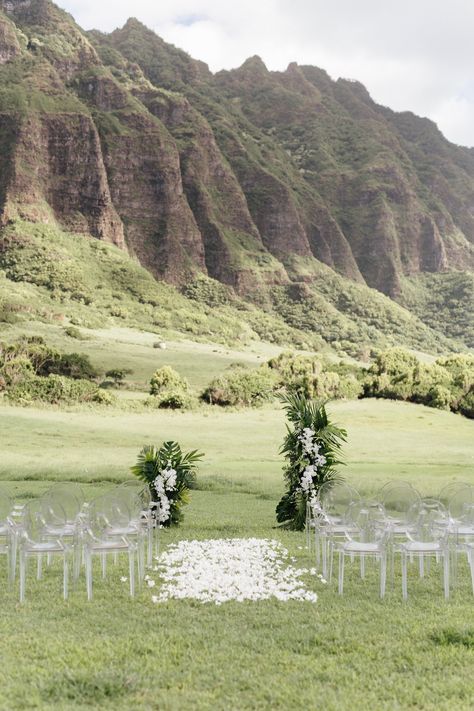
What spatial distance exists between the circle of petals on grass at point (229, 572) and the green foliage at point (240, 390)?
68.7ft

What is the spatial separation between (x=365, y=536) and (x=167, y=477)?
4010 millimetres

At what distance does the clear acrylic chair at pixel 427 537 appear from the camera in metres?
6.62

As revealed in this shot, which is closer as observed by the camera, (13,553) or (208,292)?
(13,553)

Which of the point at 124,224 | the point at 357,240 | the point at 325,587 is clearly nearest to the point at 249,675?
the point at 325,587

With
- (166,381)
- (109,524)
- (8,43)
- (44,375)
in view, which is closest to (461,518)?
(109,524)

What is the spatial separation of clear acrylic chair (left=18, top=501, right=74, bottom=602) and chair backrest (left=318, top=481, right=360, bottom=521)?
299cm

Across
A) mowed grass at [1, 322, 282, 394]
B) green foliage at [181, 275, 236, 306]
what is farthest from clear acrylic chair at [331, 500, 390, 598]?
green foliage at [181, 275, 236, 306]

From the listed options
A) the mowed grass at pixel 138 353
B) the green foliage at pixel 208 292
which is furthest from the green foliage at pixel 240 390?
the green foliage at pixel 208 292

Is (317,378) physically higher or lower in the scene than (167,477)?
higher

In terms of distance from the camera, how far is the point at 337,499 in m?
8.09

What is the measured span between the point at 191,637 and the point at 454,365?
36104mm

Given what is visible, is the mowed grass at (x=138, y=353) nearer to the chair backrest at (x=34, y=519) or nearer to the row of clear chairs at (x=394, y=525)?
the row of clear chairs at (x=394, y=525)

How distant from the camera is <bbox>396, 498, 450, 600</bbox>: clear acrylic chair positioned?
6621mm

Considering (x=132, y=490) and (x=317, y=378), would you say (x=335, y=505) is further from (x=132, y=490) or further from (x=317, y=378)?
(x=317, y=378)
